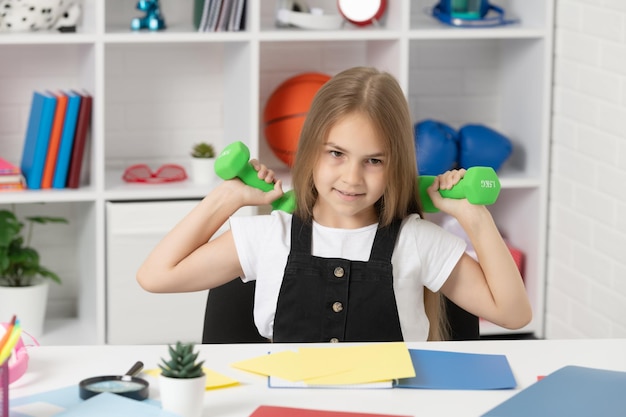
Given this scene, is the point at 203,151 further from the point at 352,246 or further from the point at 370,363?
the point at 370,363

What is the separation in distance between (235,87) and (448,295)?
176 cm

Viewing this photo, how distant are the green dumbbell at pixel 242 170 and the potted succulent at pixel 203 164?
4.76 ft

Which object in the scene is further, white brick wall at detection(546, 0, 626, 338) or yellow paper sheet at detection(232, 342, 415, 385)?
white brick wall at detection(546, 0, 626, 338)

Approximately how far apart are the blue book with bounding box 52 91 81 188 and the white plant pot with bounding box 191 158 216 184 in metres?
0.41

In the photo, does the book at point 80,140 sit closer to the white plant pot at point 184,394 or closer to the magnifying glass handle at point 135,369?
the magnifying glass handle at point 135,369

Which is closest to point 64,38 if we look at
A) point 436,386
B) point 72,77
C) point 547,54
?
point 72,77

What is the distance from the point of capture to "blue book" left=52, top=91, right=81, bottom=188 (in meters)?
3.35

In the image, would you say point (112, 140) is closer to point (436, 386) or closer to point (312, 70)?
point (312, 70)

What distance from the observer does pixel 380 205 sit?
2.10 m

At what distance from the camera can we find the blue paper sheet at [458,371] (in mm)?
1618

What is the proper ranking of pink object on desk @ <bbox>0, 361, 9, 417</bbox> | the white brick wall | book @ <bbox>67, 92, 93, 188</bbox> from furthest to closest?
book @ <bbox>67, 92, 93, 188</bbox> → the white brick wall → pink object on desk @ <bbox>0, 361, 9, 417</bbox>

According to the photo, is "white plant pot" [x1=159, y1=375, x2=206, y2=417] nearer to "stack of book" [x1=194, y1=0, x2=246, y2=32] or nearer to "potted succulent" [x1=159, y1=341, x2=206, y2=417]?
"potted succulent" [x1=159, y1=341, x2=206, y2=417]

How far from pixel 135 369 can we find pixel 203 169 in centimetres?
197

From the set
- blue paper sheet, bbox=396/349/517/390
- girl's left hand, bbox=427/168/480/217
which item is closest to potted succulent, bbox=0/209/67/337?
girl's left hand, bbox=427/168/480/217
